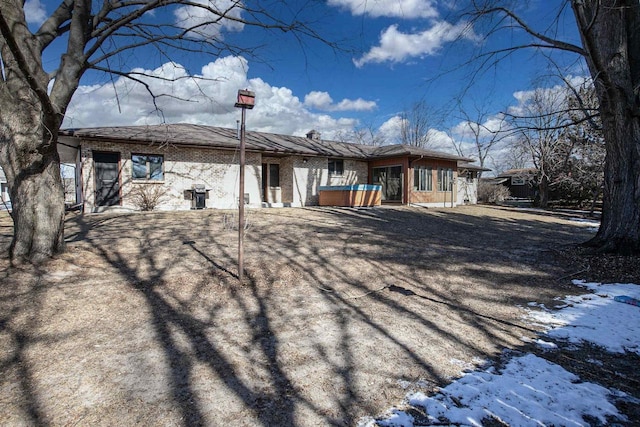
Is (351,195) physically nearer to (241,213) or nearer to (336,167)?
(336,167)

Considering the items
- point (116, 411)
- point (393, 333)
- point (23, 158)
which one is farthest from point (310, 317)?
point (23, 158)

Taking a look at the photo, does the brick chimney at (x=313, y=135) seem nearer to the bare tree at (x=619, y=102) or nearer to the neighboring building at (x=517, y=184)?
the bare tree at (x=619, y=102)

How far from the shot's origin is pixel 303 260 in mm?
6363

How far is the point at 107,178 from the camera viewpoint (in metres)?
12.9

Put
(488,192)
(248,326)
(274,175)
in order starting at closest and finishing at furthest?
(248,326), (274,175), (488,192)

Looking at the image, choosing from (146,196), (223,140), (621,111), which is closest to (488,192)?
(223,140)

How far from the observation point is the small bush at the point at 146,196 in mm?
13359

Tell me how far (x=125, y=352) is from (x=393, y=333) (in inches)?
105

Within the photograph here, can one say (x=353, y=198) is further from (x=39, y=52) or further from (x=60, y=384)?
(x=60, y=384)

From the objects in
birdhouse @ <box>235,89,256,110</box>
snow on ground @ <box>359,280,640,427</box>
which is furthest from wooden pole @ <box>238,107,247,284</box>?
snow on ground @ <box>359,280,640,427</box>

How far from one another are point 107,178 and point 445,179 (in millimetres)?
18123

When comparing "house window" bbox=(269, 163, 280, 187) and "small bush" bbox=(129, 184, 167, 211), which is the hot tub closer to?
"house window" bbox=(269, 163, 280, 187)

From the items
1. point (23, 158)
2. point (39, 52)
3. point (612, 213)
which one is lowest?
point (612, 213)

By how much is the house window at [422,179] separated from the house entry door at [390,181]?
0.90 m
